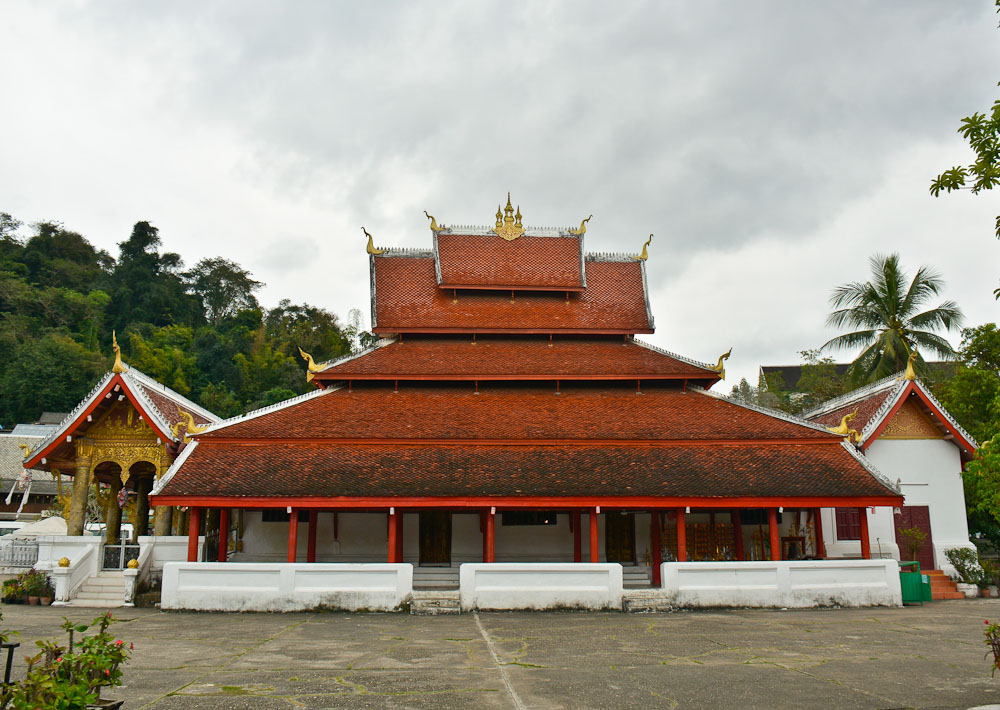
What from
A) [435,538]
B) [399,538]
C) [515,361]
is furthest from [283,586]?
[515,361]

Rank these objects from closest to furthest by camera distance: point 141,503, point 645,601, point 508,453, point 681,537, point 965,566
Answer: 1. point 645,601
2. point 681,537
3. point 508,453
4. point 965,566
5. point 141,503

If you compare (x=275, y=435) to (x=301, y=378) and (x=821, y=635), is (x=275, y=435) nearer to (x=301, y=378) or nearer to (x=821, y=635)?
(x=821, y=635)

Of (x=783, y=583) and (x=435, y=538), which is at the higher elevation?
(x=435, y=538)

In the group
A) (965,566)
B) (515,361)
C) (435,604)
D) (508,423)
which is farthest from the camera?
(515,361)

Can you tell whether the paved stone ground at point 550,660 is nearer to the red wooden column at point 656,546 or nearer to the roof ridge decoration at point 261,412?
the red wooden column at point 656,546

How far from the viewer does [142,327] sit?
2800 inches

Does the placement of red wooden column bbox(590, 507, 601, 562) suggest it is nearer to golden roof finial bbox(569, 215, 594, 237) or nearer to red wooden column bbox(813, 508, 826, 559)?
red wooden column bbox(813, 508, 826, 559)

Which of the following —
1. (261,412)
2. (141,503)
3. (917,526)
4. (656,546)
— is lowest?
(656,546)

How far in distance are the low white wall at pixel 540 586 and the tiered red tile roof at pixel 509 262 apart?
9.97 meters

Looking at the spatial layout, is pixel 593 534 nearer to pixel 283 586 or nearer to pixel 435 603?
pixel 435 603

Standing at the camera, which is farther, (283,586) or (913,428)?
(913,428)

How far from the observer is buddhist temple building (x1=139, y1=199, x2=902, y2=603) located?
51.1ft

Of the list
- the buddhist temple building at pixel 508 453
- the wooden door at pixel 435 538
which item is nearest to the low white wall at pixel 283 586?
the buddhist temple building at pixel 508 453

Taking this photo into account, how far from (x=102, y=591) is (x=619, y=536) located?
1214cm
